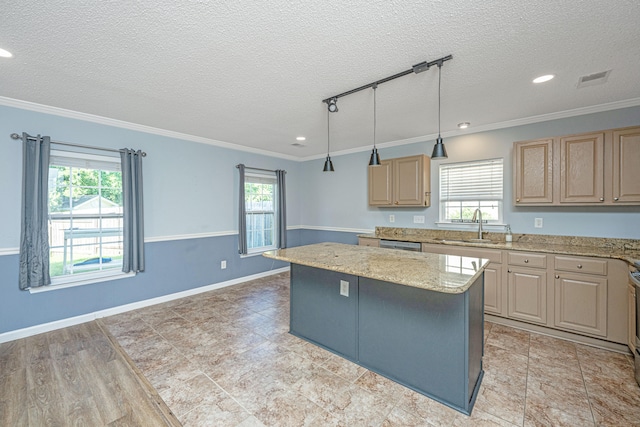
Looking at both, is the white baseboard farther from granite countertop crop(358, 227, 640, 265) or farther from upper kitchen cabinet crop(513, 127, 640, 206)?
upper kitchen cabinet crop(513, 127, 640, 206)

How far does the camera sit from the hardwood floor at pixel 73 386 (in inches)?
71.2

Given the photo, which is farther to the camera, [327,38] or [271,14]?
[327,38]

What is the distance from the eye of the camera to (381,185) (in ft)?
14.7

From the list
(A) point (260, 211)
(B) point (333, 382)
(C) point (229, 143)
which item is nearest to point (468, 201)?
(B) point (333, 382)

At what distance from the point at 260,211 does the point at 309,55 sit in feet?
11.9

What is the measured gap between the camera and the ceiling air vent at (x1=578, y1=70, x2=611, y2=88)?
2273 mm

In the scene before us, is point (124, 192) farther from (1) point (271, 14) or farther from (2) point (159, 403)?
(1) point (271, 14)

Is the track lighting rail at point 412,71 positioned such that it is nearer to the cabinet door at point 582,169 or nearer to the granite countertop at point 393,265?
the granite countertop at point 393,265

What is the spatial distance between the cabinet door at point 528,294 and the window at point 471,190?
35.4 inches

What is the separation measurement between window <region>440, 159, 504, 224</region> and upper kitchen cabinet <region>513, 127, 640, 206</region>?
422 millimetres

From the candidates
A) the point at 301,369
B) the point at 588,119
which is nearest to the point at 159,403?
the point at 301,369

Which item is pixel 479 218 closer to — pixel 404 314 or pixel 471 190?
pixel 471 190

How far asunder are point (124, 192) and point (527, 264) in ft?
15.7

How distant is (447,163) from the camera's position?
4.03 metres
